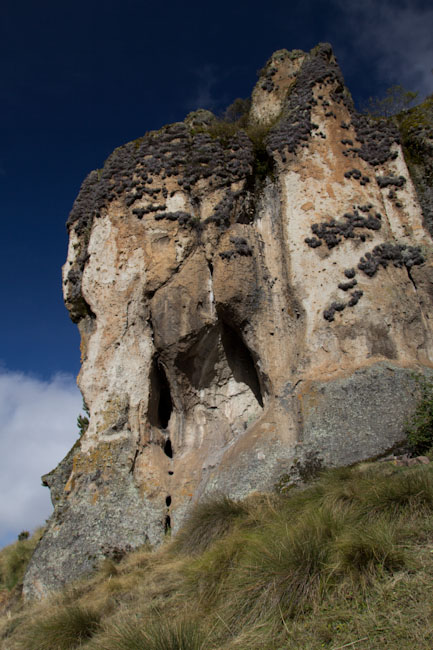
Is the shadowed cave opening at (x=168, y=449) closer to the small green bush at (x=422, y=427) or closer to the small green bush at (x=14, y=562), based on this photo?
the small green bush at (x=14, y=562)

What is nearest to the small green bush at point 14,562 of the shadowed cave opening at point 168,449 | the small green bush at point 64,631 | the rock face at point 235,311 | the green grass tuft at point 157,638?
the rock face at point 235,311

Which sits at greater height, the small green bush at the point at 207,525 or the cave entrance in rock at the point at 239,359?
the cave entrance in rock at the point at 239,359

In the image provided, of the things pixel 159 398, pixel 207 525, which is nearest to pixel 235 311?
pixel 159 398

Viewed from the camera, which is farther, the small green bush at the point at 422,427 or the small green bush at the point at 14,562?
the small green bush at the point at 14,562

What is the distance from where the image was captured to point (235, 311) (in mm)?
8992

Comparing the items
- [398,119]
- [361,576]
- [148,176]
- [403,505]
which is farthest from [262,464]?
[398,119]

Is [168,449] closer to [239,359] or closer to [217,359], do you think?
[217,359]

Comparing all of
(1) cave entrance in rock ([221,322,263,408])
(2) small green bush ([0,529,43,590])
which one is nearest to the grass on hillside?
(1) cave entrance in rock ([221,322,263,408])

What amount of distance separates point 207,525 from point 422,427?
10.9ft

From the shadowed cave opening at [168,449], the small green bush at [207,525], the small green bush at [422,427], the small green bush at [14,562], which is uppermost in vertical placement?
the shadowed cave opening at [168,449]

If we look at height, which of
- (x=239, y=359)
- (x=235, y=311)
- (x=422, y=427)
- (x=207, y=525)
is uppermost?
(x=235, y=311)

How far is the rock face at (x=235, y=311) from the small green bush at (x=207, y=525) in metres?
1.26

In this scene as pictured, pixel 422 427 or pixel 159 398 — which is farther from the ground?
pixel 159 398

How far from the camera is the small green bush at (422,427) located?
6.39m
